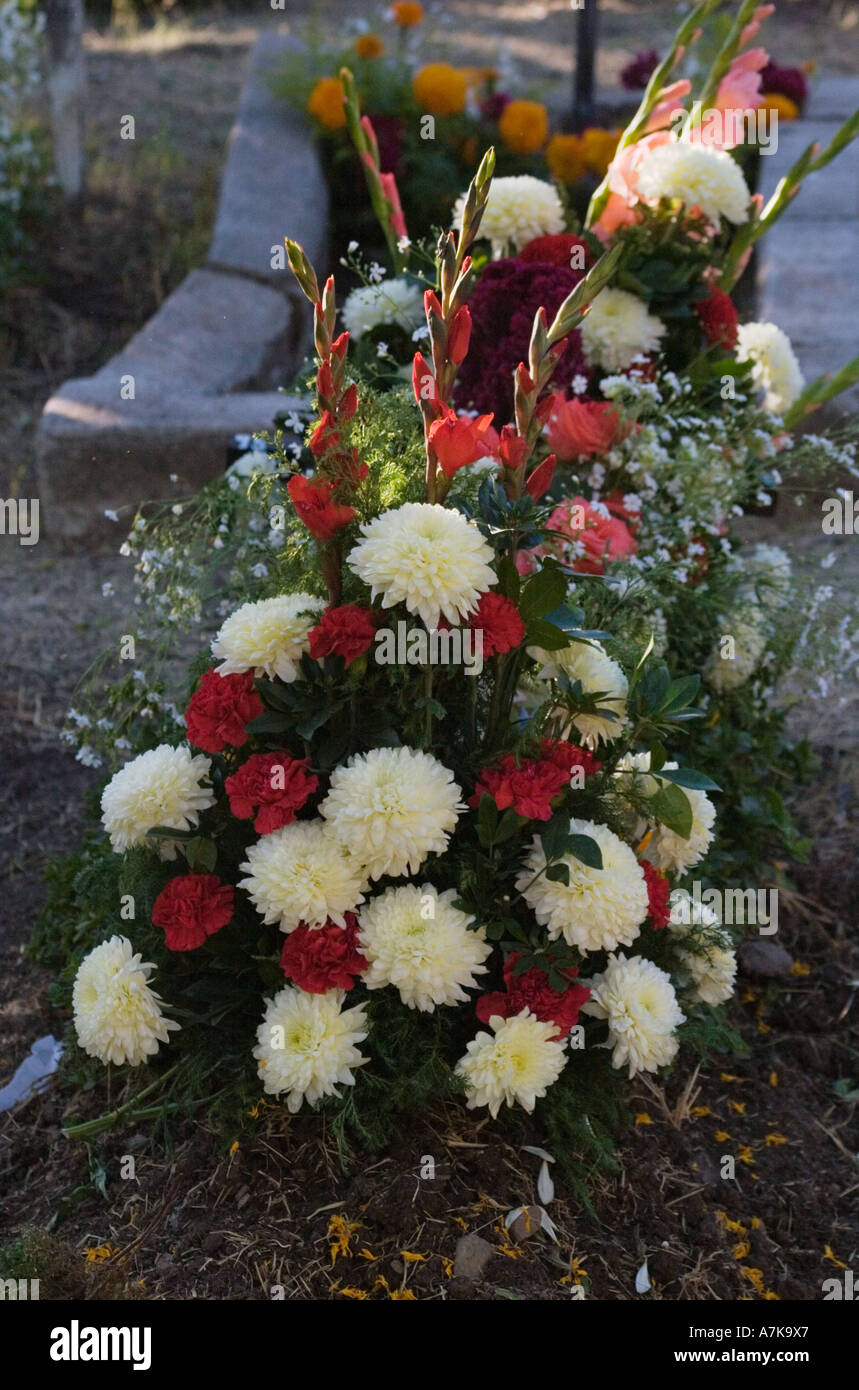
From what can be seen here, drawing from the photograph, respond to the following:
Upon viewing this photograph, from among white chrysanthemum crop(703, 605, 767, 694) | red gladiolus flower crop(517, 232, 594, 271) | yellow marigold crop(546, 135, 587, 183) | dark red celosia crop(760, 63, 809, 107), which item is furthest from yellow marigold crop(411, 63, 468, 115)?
white chrysanthemum crop(703, 605, 767, 694)

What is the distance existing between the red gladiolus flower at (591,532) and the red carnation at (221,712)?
2.12 ft

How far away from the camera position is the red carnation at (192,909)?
1844 millimetres

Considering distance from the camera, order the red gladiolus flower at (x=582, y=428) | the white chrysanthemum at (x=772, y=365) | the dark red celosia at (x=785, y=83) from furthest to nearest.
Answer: the dark red celosia at (x=785, y=83), the white chrysanthemum at (x=772, y=365), the red gladiolus flower at (x=582, y=428)

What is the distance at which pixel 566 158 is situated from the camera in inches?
211

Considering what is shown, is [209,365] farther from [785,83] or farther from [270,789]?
[785,83]

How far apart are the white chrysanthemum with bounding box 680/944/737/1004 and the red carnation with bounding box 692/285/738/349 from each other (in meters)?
1.39

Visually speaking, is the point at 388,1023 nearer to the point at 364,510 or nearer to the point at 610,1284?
the point at 610,1284

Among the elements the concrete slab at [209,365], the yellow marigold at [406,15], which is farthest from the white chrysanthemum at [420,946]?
the yellow marigold at [406,15]

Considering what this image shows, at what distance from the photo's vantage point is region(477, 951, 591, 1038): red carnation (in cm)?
186

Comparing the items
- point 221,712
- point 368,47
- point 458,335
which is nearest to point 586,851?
point 221,712

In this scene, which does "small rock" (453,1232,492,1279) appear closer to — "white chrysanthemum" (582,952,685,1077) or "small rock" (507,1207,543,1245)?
"small rock" (507,1207,543,1245)

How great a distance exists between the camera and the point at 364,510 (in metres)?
1.88

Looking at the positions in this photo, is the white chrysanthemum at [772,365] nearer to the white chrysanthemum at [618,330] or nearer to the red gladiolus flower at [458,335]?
the white chrysanthemum at [618,330]

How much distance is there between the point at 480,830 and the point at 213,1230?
26.7 inches
